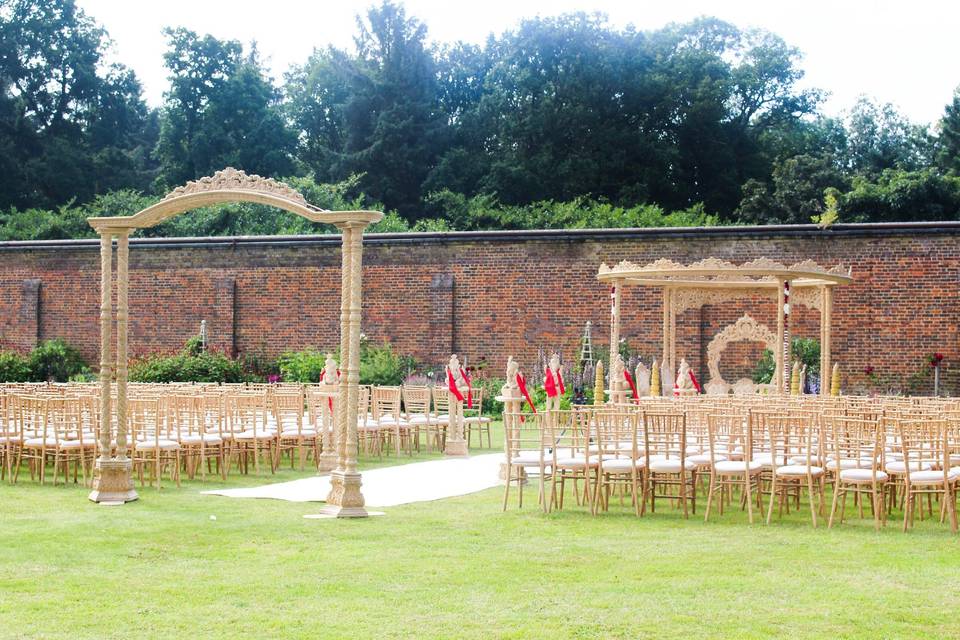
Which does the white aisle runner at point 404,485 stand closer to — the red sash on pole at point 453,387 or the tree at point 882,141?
the red sash on pole at point 453,387

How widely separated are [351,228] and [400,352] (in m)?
15.2

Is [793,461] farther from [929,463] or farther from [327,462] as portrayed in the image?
[327,462]

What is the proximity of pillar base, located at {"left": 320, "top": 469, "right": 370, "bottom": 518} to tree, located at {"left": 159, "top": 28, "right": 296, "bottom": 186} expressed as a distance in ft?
117

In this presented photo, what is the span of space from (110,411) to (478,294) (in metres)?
14.4

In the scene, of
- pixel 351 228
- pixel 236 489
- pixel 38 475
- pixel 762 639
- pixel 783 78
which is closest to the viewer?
pixel 762 639

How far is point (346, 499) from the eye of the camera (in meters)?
11.0

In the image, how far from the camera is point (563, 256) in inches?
1006

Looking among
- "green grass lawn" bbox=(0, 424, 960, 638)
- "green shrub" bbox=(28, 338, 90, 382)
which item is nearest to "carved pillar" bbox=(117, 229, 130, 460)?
"green grass lawn" bbox=(0, 424, 960, 638)

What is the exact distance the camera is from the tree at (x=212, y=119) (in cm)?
4588

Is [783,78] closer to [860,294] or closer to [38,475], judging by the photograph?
[860,294]

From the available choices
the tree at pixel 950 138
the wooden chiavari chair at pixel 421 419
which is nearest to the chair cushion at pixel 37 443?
the wooden chiavari chair at pixel 421 419

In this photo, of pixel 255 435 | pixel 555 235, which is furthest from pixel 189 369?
pixel 255 435

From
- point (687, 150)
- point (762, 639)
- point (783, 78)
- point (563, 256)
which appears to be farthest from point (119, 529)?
point (783, 78)

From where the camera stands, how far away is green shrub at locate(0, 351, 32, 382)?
1094 inches
